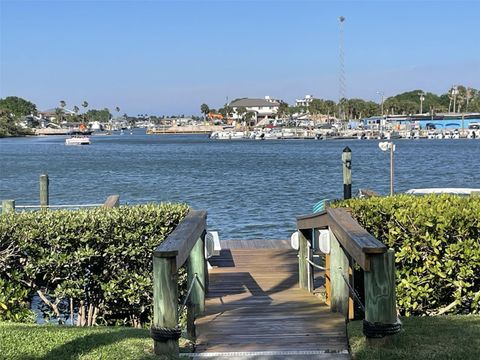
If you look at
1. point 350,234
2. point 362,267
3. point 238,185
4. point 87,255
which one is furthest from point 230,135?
point 362,267

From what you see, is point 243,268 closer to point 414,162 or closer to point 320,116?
point 414,162

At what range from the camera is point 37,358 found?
4.89 metres

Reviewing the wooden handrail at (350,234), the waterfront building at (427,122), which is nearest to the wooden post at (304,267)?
the wooden handrail at (350,234)

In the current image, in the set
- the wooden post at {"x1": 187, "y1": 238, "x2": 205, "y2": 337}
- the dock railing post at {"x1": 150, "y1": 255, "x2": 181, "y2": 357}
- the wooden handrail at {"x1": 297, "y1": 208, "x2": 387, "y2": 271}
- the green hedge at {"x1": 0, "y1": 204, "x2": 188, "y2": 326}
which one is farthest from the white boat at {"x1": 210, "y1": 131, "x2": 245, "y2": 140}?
the dock railing post at {"x1": 150, "y1": 255, "x2": 181, "y2": 357}

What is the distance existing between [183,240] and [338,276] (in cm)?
193

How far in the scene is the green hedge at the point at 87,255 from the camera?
6801mm

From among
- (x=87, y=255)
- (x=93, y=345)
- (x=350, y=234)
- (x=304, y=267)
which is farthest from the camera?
(x=304, y=267)

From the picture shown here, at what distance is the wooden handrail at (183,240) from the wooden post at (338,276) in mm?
1325

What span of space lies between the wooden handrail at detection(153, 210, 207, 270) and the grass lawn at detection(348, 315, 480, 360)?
1.46m

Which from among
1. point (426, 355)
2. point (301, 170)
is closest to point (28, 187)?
point (301, 170)

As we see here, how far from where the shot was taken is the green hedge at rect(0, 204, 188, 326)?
680cm

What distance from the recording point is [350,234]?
5324mm

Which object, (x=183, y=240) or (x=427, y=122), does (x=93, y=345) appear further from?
(x=427, y=122)

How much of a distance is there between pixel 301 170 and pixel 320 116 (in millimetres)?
128250
